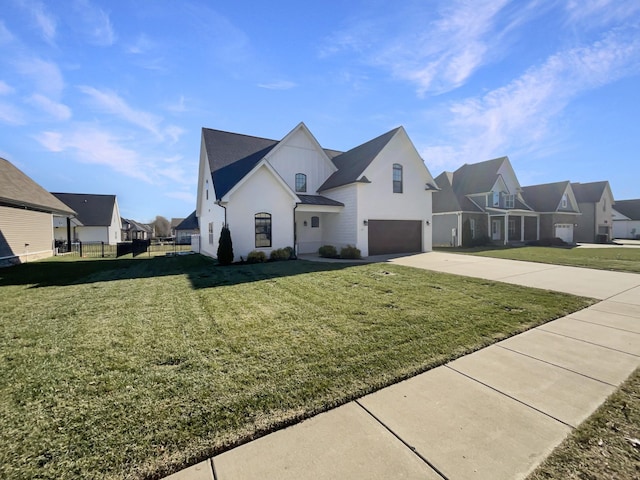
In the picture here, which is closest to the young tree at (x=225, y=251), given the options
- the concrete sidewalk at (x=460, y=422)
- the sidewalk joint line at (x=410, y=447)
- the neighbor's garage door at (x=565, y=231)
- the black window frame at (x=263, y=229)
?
the black window frame at (x=263, y=229)

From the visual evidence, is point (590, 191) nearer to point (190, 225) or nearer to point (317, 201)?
point (317, 201)

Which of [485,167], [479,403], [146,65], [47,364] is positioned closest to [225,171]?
[146,65]

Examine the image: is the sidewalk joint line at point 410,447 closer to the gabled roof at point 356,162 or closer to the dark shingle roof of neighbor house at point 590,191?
the gabled roof at point 356,162

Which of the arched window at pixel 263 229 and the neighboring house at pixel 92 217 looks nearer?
the arched window at pixel 263 229

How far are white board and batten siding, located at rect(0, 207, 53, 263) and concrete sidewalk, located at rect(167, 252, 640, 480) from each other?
18397 mm

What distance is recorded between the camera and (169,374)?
3.36 m

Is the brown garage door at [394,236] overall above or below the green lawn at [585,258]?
above

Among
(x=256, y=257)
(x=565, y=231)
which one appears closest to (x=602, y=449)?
(x=256, y=257)

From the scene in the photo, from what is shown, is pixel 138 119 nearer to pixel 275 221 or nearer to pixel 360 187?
pixel 275 221

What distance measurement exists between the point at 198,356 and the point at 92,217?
1774 inches

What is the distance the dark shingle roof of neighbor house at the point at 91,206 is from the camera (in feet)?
124

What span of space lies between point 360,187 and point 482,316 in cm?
1181

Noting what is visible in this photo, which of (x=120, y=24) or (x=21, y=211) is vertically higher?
(x=120, y=24)

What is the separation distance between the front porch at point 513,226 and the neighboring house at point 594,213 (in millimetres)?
9083
